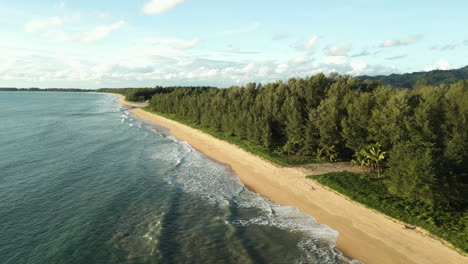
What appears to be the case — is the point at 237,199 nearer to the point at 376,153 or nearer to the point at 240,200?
the point at 240,200

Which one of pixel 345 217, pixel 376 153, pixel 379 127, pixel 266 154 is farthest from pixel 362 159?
pixel 266 154

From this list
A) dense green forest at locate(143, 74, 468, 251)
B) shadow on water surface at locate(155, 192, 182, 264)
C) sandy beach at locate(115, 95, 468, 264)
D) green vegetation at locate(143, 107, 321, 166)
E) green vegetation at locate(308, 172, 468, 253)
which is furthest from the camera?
green vegetation at locate(143, 107, 321, 166)

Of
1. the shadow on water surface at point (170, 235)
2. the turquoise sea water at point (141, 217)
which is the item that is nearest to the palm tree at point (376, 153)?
the turquoise sea water at point (141, 217)

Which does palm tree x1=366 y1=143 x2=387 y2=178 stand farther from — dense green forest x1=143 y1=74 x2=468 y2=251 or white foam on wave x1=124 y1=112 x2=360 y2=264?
white foam on wave x1=124 y1=112 x2=360 y2=264

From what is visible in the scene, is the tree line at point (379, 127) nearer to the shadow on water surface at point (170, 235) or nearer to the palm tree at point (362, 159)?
the palm tree at point (362, 159)

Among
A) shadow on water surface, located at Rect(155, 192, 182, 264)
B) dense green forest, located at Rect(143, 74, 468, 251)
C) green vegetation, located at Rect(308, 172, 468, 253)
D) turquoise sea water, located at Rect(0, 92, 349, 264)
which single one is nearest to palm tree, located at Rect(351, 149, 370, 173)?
dense green forest, located at Rect(143, 74, 468, 251)
